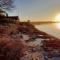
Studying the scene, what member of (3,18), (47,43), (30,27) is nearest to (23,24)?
(30,27)

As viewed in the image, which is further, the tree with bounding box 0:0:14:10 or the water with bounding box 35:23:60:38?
the tree with bounding box 0:0:14:10

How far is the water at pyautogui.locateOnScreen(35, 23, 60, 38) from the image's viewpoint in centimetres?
797

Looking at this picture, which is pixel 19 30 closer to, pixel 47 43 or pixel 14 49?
pixel 47 43

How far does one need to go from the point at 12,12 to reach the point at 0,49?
3.85 m

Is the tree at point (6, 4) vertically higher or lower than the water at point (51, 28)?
Result: higher

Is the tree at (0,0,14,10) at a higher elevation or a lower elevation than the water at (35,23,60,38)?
higher

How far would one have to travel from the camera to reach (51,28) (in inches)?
331

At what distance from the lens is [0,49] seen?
4965 millimetres

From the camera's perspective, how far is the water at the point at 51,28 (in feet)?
26.2

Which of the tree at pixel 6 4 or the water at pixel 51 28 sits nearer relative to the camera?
the water at pixel 51 28

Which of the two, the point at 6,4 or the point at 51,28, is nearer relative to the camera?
the point at 51,28

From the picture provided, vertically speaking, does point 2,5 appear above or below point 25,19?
above

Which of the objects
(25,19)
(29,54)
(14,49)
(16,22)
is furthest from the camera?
(16,22)

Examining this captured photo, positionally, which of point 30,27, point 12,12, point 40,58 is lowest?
point 40,58
